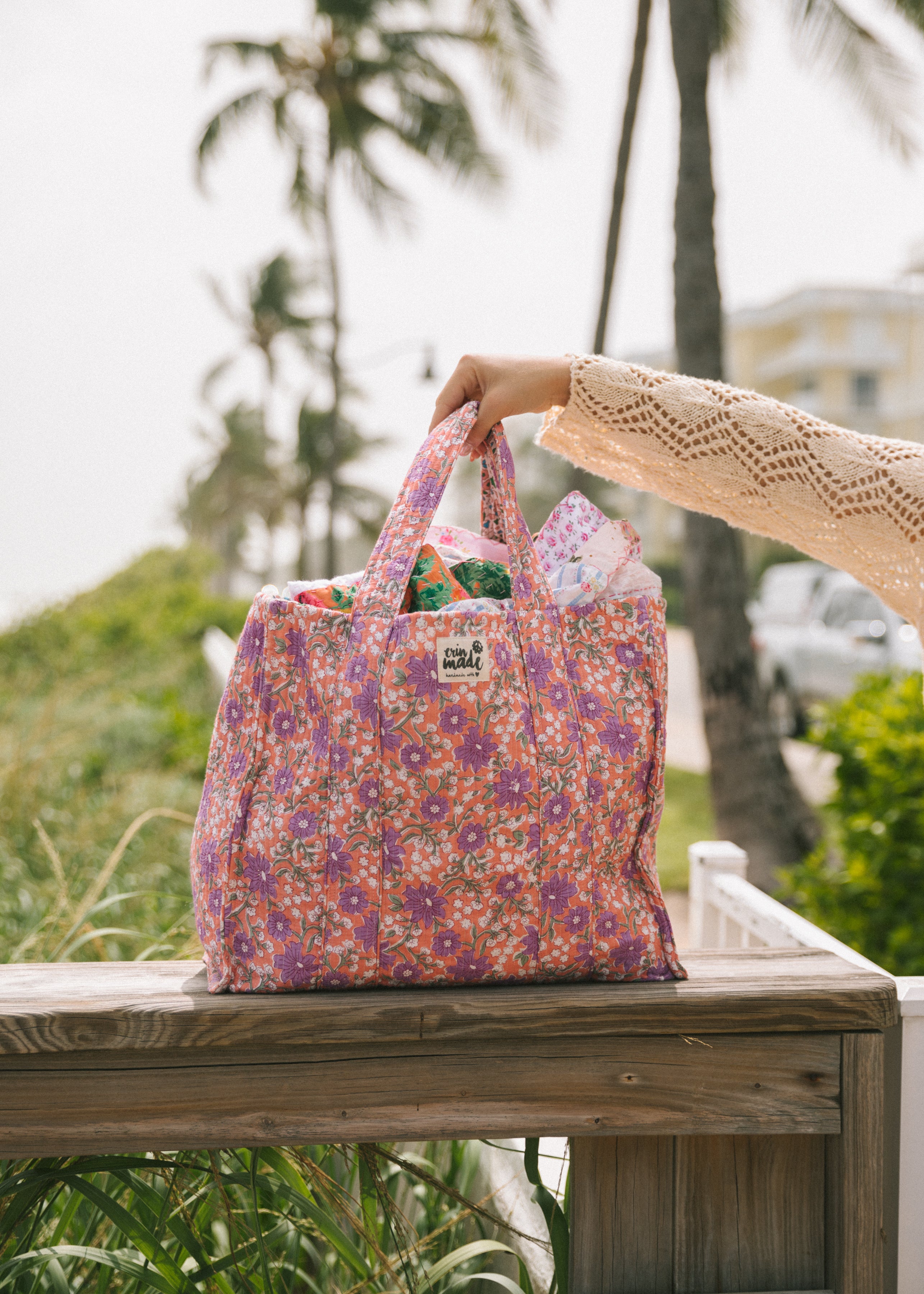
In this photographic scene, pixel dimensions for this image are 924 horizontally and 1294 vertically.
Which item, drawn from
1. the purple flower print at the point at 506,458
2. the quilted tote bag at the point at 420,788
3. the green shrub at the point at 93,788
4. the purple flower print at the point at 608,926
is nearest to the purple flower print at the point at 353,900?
the quilted tote bag at the point at 420,788

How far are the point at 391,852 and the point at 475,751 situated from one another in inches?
6.6

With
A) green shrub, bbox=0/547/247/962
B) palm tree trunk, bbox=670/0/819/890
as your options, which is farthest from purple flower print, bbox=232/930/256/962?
palm tree trunk, bbox=670/0/819/890

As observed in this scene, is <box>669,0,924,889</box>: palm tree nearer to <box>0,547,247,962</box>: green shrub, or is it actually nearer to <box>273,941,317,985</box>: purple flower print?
<box>0,547,247,962</box>: green shrub

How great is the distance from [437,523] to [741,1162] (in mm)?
1031

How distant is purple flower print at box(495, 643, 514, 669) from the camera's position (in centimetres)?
132

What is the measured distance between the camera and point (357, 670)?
1295 millimetres

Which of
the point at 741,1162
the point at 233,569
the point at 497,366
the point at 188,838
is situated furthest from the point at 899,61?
the point at 233,569

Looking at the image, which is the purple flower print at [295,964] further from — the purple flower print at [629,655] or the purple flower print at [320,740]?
the purple flower print at [629,655]

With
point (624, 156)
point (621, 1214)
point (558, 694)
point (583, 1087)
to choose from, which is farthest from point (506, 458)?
point (624, 156)

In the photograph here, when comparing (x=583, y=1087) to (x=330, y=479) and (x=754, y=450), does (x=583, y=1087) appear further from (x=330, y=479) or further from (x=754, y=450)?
(x=330, y=479)

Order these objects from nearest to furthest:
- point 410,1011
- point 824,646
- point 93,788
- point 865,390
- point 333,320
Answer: point 410,1011, point 93,788, point 824,646, point 333,320, point 865,390

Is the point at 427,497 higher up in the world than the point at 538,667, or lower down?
higher up

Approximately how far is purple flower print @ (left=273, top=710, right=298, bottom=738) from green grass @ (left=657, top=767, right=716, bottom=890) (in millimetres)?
4809

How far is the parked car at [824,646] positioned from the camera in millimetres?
9766
